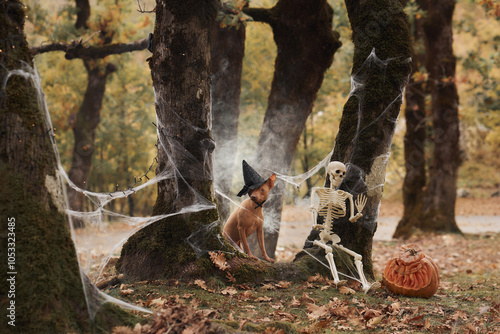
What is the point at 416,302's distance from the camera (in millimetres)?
4941

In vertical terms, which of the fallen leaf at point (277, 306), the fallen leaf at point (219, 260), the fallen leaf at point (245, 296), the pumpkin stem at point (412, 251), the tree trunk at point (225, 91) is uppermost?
the tree trunk at point (225, 91)

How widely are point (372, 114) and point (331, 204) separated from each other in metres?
1.48

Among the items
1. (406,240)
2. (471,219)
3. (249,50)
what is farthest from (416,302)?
(471,219)

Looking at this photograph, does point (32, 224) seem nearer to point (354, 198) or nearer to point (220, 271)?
point (220, 271)

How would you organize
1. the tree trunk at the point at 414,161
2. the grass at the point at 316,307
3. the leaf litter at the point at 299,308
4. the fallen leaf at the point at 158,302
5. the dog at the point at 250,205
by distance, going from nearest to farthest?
1. the leaf litter at the point at 299,308
2. the grass at the point at 316,307
3. the fallen leaf at the point at 158,302
4. the dog at the point at 250,205
5. the tree trunk at the point at 414,161

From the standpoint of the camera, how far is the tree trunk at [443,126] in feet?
44.1

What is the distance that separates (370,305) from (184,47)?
3.97 meters

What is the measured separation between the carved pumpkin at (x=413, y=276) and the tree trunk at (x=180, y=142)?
233 centimetres

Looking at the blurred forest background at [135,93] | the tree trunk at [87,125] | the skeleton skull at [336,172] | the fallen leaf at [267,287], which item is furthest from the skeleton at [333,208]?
the tree trunk at [87,125]

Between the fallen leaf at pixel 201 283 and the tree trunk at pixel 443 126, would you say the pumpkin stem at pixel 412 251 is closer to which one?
the fallen leaf at pixel 201 283

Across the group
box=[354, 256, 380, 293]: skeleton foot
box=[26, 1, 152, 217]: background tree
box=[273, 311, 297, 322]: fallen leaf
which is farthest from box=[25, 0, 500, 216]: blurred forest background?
box=[273, 311, 297, 322]: fallen leaf

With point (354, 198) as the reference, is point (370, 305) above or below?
below

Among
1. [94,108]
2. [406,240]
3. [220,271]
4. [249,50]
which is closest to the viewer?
[220,271]

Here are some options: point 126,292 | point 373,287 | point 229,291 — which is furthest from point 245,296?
point 373,287
